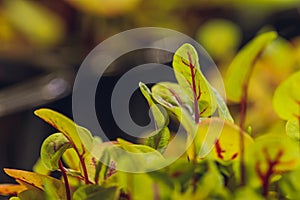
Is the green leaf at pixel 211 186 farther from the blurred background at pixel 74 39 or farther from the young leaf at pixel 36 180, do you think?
the blurred background at pixel 74 39

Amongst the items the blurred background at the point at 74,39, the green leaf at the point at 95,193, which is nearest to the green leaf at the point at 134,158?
the green leaf at the point at 95,193

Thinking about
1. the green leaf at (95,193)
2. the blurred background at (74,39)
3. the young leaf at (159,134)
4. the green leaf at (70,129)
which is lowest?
the green leaf at (95,193)

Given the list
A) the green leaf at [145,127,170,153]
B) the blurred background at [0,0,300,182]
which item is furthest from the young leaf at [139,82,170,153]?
the blurred background at [0,0,300,182]

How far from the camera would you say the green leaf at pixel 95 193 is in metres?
0.21

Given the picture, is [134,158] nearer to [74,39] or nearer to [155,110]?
[155,110]

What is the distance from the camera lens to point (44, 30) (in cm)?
87

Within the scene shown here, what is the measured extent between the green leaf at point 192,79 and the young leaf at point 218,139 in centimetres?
1

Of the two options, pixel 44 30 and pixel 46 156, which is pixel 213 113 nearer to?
pixel 46 156

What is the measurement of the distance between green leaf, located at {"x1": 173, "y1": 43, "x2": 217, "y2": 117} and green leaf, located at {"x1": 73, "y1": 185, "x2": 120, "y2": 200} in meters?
0.04

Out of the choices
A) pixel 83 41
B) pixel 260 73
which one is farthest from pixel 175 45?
pixel 260 73

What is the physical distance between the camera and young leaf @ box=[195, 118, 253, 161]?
22cm

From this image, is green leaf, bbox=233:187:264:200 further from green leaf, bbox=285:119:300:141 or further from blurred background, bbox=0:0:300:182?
blurred background, bbox=0:0:300:182

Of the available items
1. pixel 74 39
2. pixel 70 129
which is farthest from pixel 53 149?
pixel 74 39

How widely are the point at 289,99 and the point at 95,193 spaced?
0.08m
